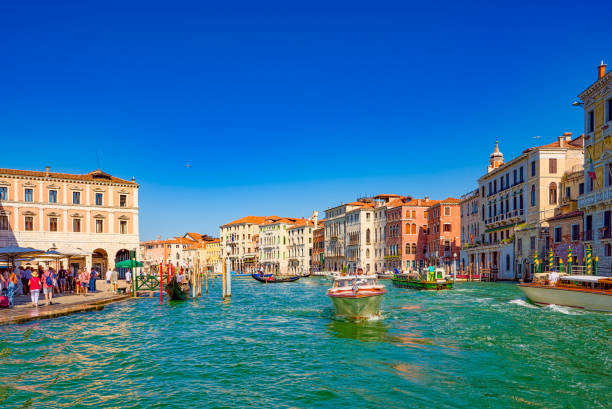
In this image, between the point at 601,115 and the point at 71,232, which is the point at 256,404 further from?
the point at 71,232

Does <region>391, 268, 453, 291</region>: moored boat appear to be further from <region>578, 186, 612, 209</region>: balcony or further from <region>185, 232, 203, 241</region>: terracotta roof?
<region>185, 232, 203, 241</region>: terracotta roof

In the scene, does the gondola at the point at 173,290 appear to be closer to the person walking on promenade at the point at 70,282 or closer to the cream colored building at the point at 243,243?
the person walking on promenade at the point at 70,282

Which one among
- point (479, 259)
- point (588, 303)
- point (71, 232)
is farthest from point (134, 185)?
point (588, 303)

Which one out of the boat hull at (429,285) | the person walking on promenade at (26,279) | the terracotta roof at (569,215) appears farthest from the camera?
the boat hull at (429,285)

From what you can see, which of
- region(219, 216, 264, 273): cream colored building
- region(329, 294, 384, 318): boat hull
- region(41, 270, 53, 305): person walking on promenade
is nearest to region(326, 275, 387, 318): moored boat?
region(329, 294, 384, 318): boat hull

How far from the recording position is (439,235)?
175ft

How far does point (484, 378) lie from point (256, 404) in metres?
4.16

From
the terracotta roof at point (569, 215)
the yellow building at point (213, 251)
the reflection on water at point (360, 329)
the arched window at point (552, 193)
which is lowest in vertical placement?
the yellow building at point (213, 251)

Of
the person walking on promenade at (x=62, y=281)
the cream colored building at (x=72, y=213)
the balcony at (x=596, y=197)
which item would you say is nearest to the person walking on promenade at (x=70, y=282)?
the person walking on promenade at (x=62, y=281)

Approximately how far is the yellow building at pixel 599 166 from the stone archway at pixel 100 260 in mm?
33562

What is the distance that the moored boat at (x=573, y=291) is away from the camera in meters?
17.0

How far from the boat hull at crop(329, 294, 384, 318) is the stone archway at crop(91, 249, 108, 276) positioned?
29.1m

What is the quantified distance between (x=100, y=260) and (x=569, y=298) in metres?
33.6

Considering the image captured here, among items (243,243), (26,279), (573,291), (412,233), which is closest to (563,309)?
(573,291)
